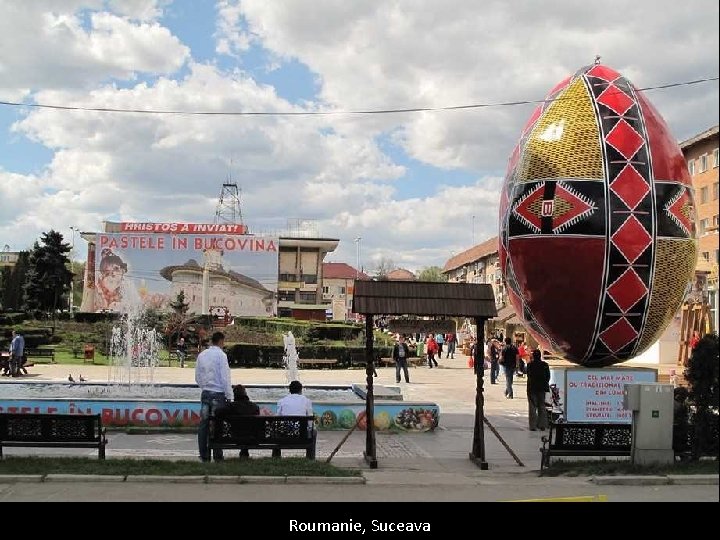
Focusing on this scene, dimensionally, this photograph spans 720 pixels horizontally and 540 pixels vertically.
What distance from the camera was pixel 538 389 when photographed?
16.2m

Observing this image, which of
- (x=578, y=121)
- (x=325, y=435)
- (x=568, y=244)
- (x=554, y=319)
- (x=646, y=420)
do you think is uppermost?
(x=578, y=121)

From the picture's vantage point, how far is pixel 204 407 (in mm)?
10703

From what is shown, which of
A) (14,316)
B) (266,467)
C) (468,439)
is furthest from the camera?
(14,316)

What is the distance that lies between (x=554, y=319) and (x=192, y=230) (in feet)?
227

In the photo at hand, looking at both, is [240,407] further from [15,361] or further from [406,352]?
[15,361]

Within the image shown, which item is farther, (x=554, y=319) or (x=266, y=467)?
(x=554, y=319)

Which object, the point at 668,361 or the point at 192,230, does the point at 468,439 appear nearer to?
the point at 668,361

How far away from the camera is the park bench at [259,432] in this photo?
10.6m

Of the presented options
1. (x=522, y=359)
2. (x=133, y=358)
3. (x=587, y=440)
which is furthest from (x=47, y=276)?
(x=587, y=440)

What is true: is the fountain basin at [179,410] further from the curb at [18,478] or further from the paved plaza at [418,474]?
the curb at [18,478]

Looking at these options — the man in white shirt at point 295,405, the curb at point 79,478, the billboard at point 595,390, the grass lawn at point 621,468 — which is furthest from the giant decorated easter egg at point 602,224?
the curb at point 79,478

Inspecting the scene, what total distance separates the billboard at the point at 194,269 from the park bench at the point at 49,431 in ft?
216
